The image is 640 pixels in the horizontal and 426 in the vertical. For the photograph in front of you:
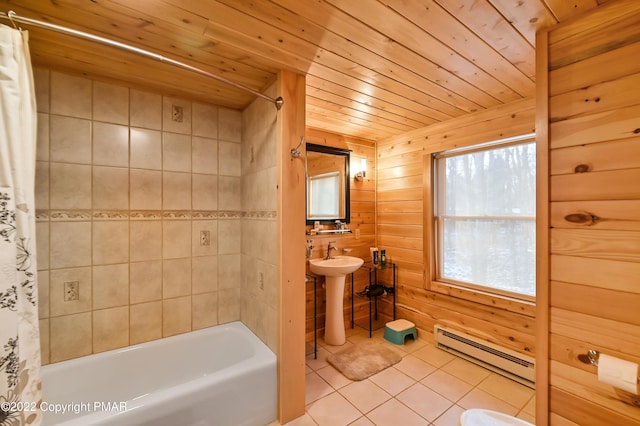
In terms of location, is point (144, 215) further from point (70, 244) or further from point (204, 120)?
point (204, 120)

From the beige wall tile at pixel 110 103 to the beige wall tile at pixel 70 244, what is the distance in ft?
2.42

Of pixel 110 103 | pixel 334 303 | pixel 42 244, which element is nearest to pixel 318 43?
pixel 110 103

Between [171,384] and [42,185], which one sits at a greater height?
[42,185]

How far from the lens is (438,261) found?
2.83m

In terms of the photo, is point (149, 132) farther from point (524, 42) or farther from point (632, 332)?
point (632, 332)

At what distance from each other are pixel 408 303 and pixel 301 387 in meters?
1.69

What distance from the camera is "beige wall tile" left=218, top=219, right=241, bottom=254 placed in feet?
7.35

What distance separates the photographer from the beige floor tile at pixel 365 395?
1899mm

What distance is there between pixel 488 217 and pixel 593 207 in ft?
4.81

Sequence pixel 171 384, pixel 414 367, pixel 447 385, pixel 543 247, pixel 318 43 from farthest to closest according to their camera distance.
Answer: pixel 414 367 → pixel 447 385 → pixel 171 384 → pixel 318 43 → pixel 543 247

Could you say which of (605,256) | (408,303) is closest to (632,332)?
(605,256)

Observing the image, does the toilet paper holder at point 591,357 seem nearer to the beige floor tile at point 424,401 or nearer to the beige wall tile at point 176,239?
the beige floor tile at point 424,401

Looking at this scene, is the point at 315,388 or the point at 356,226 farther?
the point at 356,226

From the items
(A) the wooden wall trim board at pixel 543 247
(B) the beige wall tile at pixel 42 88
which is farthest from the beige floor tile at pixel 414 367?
(B) the beige wall tile at pixel 42 88
